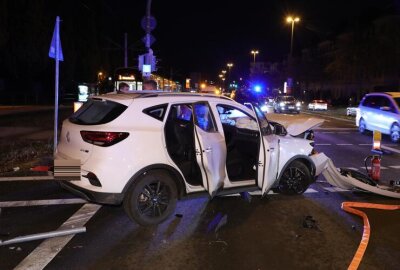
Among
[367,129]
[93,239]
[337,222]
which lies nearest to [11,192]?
[93,239]

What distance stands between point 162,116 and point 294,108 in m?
33.2

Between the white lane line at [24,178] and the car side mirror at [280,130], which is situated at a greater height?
the car side mirror at [280,130]

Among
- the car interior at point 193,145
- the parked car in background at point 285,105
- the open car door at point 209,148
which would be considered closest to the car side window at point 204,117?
the open car door at point 209,148

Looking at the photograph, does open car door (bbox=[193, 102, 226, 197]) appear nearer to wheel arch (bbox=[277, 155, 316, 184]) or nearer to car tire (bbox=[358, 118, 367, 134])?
wheel arch (bbox=[277, 155, 316, 184])

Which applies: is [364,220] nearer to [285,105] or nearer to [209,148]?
[209,148]

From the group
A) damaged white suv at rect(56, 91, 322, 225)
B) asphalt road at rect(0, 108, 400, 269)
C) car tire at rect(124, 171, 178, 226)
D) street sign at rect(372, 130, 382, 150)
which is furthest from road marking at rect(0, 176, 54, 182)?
street sign at rect(372, 130, 382, 150)

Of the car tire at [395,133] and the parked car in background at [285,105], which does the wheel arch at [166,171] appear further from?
the parked car in background at [285,105]

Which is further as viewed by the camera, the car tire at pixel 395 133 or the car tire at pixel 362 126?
the car tire at pixel 362 126

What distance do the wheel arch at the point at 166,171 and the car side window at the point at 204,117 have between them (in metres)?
0.81

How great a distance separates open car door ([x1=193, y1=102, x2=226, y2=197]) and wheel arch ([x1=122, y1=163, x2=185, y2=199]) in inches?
12.8

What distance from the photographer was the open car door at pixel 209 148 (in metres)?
6.28

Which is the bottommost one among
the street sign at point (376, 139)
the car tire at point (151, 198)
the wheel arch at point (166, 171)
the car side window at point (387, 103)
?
the car tire at point (151, 198)

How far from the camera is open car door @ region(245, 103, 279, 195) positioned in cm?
682

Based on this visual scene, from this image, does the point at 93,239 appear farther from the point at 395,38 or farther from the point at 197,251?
the point at 395,38
